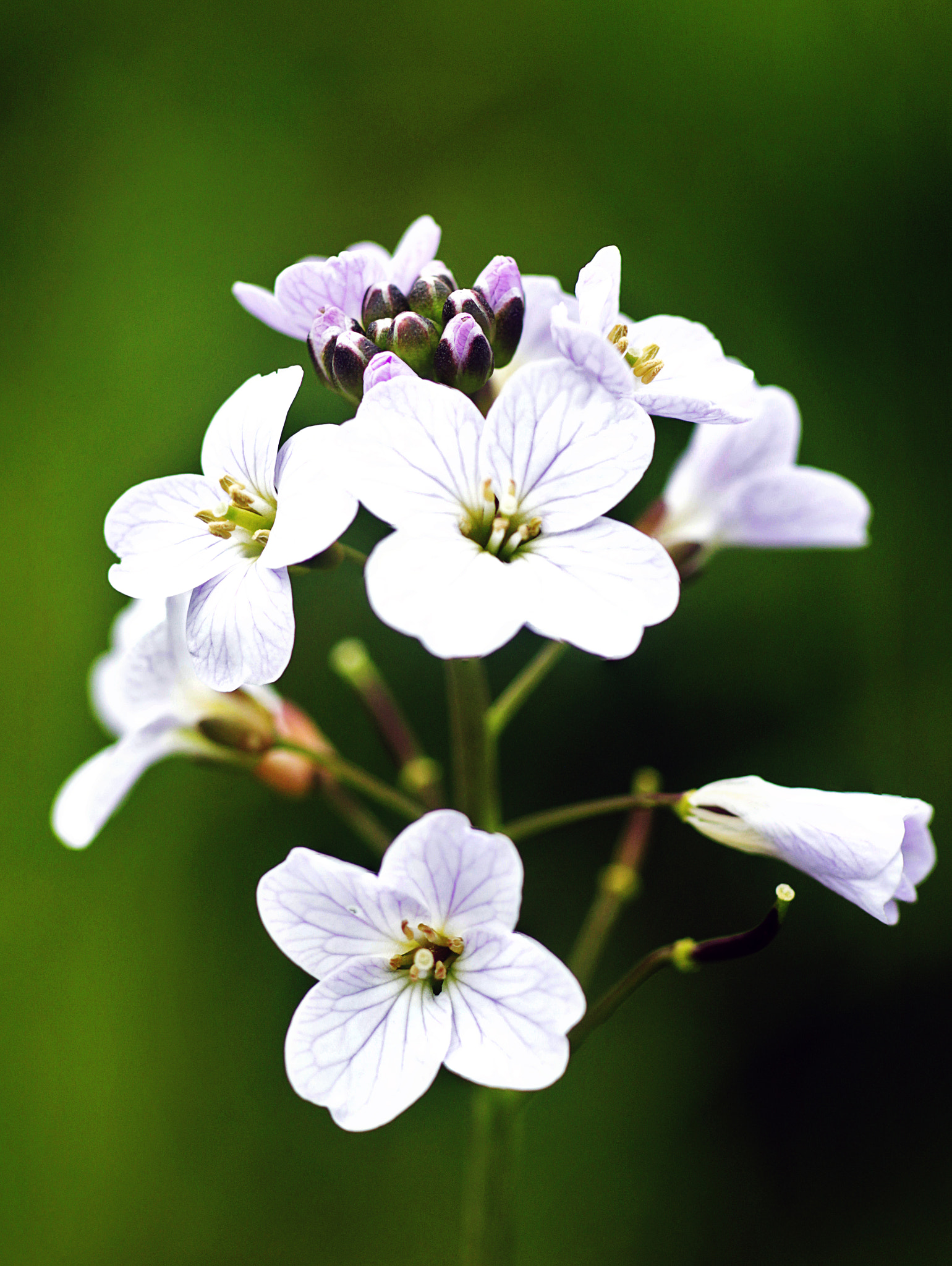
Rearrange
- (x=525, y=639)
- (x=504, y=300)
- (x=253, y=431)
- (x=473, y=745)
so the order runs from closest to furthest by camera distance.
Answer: (x=253, y=431)
(x=504, y=300)
(x=473, y=745)
(x=525, y=639)

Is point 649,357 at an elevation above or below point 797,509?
above

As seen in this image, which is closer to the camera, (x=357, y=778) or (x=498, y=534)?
(x=498, y=534)

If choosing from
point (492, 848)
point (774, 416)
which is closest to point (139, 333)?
point (774, 416)

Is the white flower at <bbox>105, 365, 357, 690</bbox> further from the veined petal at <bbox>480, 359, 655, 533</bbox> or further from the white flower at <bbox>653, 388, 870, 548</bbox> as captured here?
the white flower at <bbox>653, 388, 870, 548</bbox>

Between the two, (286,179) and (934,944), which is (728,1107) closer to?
(934,944)

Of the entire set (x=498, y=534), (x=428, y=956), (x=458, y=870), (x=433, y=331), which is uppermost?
(x=433, y=331)

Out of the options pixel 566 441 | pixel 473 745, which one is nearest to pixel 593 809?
pixel 473 745

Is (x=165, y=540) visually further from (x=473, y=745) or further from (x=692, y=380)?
(x=692, y=380)

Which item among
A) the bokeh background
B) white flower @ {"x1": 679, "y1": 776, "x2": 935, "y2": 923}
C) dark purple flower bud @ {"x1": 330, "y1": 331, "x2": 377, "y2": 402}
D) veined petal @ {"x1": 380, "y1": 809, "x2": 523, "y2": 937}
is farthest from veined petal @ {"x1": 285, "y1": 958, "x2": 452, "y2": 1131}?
the bokeh background
